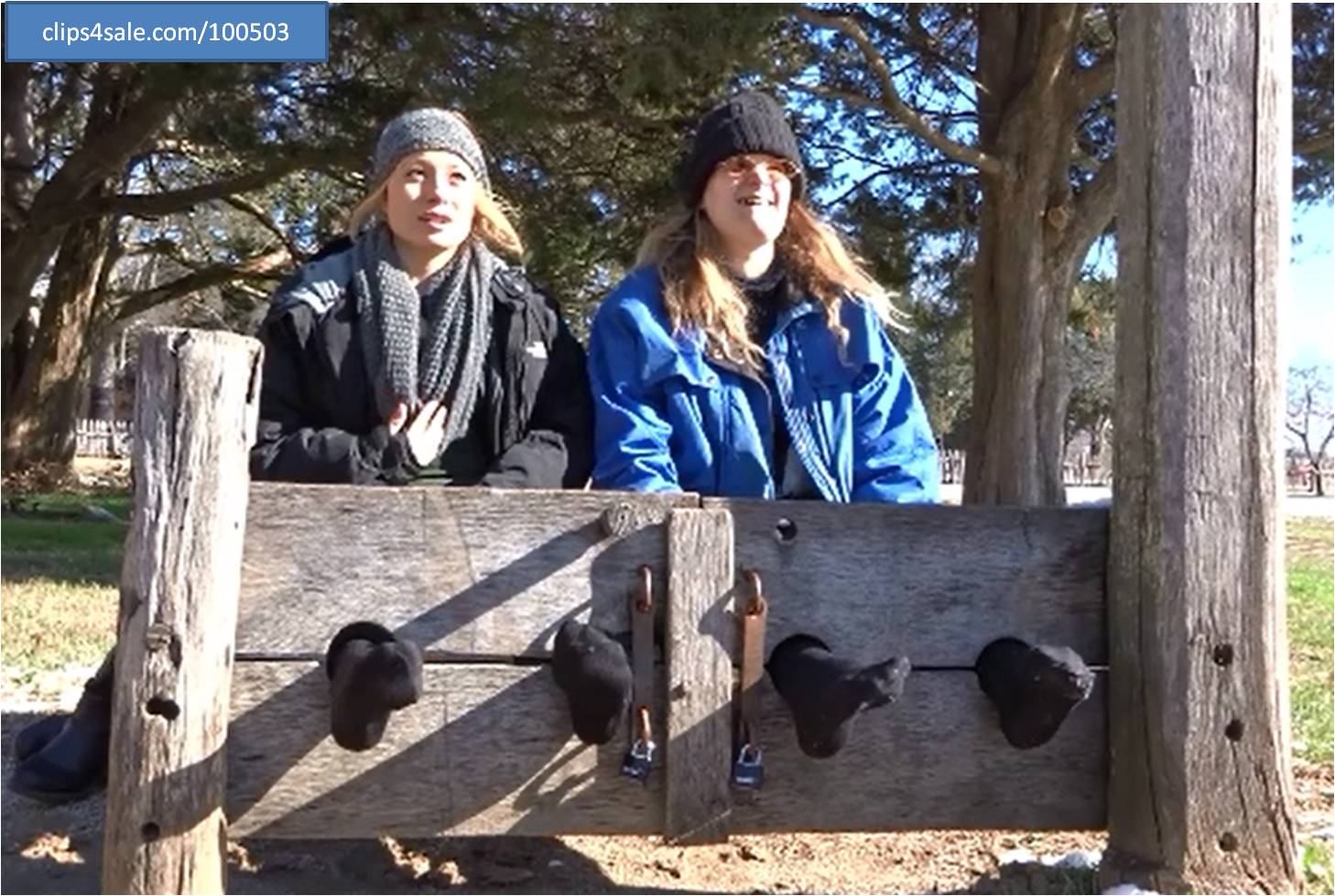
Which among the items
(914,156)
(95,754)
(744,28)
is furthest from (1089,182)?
(95,754)

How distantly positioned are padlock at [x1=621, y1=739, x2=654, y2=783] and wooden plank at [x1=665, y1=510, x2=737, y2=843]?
5 cm

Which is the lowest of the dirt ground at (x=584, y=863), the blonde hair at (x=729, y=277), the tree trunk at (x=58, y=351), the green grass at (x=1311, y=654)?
the dirt ground at (x=584, y=863)

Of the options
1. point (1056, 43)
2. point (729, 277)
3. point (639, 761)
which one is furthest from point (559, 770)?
point (1056, 43)

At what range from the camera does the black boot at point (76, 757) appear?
9.04 feet

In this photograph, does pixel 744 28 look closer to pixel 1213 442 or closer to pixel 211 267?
pixel 1213 442

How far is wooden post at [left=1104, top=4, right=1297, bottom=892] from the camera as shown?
2850 millimetres

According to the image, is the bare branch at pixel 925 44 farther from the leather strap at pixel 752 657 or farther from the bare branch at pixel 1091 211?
the leather strap at pixel 752 657

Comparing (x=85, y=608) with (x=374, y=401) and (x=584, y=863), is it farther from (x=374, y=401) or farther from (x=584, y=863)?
(x=374, y=401)

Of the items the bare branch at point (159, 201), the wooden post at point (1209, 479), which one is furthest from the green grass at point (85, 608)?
the bare branch at point (159, 201)

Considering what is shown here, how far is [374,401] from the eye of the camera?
3139mm

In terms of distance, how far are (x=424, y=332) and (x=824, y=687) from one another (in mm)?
1117

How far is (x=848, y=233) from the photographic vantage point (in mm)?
10445

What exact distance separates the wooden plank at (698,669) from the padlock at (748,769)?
0.07ft

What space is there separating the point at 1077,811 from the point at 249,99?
27.2 feet
